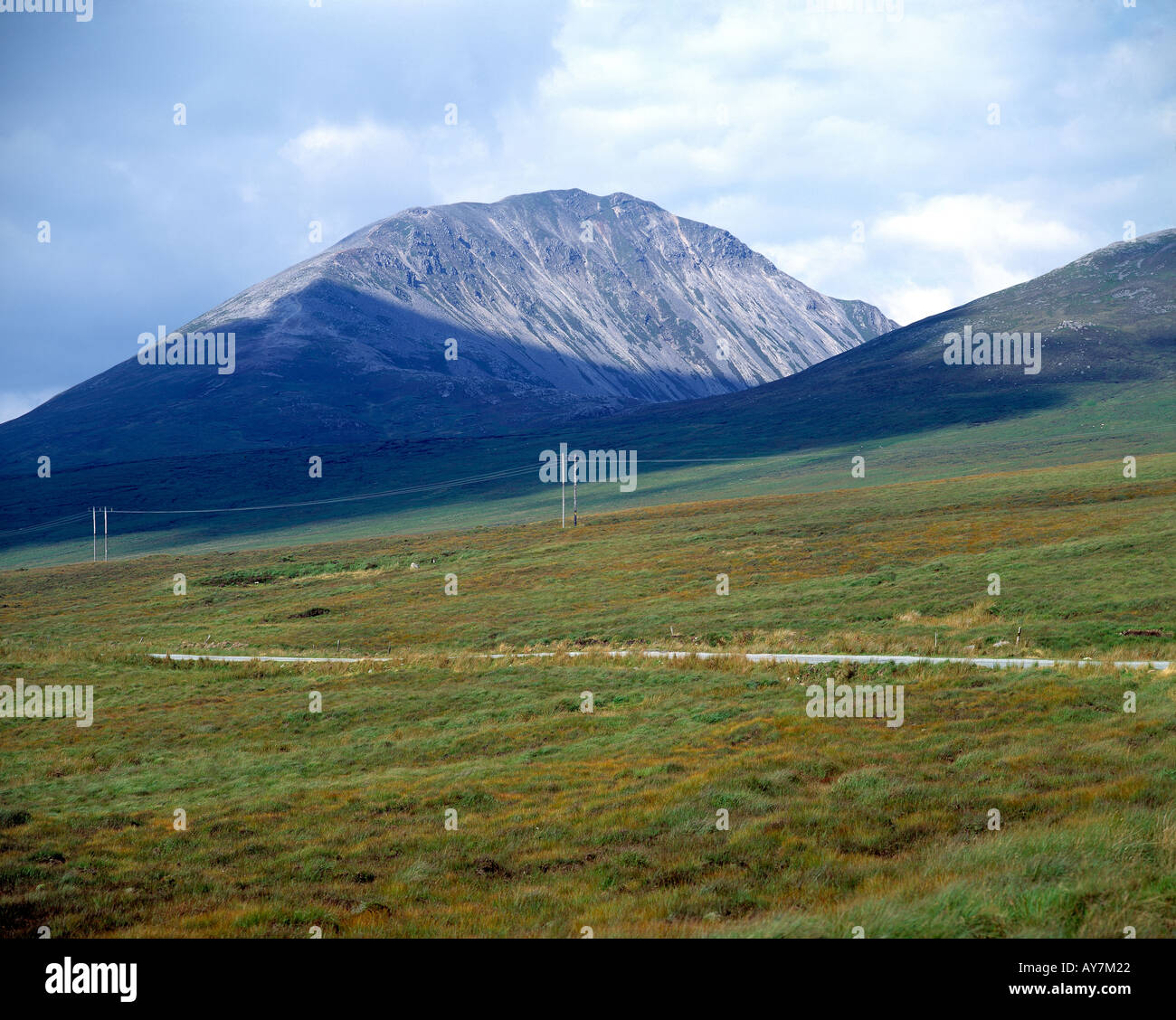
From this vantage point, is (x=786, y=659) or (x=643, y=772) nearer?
(x=643, y=772)

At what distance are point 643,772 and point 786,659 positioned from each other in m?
18.1

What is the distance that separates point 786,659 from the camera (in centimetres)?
3969

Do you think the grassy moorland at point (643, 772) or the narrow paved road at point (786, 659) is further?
the narrow paved road at point (786, 659)

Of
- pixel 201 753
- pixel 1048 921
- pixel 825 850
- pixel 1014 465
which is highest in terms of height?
pixel 1014 465

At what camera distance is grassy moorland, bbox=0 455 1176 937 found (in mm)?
13250

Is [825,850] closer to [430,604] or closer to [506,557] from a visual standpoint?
[430,604]

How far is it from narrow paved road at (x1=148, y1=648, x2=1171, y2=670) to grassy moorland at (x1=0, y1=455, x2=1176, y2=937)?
1.51 m

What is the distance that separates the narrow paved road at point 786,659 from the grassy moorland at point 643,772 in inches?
59.3

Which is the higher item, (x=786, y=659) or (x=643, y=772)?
(x=786, y=659)

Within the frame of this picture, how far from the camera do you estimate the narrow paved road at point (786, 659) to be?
3238 centimetres
